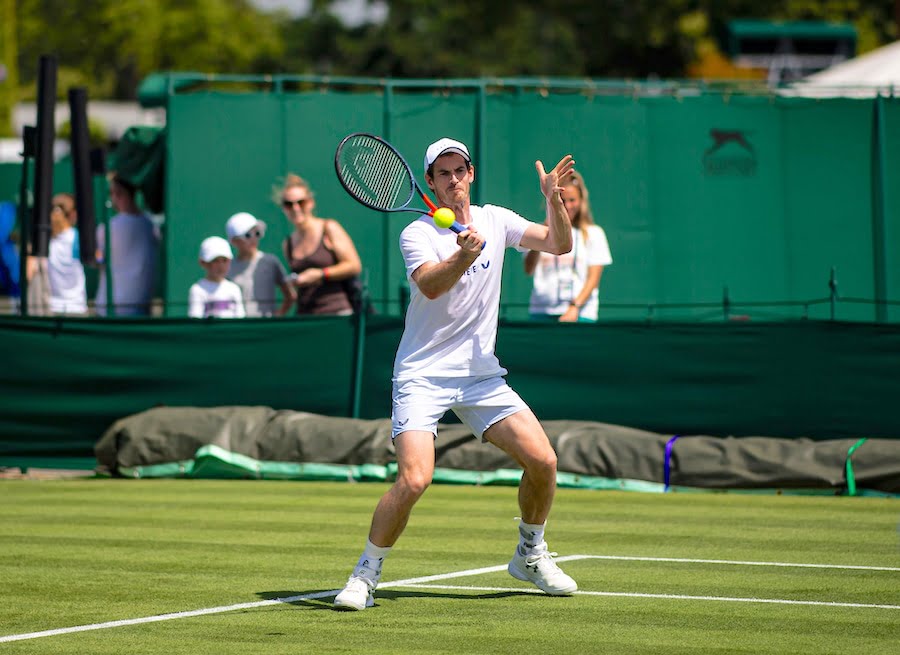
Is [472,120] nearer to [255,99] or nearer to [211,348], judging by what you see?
[255,99]

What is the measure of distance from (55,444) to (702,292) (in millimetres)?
6875

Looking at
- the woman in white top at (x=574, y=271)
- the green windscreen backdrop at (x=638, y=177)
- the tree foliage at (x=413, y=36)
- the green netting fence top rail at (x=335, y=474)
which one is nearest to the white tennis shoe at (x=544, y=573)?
the green netting fence top rail at (x=335, y=474)

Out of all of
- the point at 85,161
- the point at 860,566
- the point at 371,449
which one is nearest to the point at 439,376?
the point at 860,566

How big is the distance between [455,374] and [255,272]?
7.55m

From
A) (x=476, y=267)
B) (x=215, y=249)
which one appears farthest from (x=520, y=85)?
(x=476, y=267)

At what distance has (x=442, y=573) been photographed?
8.51m

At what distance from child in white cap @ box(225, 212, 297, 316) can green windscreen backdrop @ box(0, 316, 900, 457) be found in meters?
0.75

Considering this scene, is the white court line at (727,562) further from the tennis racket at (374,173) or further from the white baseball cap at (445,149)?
the white baseball cap at (445,149)

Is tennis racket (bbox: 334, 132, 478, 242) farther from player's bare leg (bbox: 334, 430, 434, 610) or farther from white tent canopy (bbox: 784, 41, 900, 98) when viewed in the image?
white tent canopy (bbox: 784, 41, 900, 98)

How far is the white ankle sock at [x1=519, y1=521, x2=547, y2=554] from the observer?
7656 mm

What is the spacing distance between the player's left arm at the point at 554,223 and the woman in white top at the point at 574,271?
555 cm

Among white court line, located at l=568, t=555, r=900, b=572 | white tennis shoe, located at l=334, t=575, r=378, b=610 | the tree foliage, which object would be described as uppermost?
the tree foliage

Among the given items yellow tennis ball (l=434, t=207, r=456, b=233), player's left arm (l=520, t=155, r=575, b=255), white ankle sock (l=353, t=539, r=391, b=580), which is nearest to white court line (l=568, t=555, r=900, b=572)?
white ankle sock (l=353, t=539, r=391, b=580)

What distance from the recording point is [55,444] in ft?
46.2
